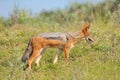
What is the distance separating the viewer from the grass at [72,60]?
880 cm

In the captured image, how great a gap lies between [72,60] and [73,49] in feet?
2.35

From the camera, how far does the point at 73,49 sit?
11531 mm

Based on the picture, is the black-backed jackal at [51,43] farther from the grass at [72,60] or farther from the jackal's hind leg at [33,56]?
the grass at [72,60]

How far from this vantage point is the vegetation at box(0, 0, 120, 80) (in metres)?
9.05

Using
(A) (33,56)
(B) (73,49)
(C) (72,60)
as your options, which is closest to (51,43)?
(A) (33,56)

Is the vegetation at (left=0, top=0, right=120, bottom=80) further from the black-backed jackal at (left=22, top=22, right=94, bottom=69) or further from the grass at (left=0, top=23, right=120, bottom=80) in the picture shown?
the black-backed jackal at (left=22, top=22, right=94, bottom=69)

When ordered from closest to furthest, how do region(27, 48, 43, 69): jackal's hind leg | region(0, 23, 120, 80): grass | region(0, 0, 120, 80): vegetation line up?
region(0, 23, 120, 80): grass, region(0, 0, 120, 80): vegetation, region(27, 48, 43, 69): jackal's hind leg

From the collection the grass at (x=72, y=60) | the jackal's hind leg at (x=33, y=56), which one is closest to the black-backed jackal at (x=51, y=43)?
the jackal's hind leg at (x=33, y=56)

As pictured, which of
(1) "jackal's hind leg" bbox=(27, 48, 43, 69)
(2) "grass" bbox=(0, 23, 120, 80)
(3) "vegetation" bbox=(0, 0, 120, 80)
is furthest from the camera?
(1) "jackal's hind leg" bbox=(27, 48, 43, 69)

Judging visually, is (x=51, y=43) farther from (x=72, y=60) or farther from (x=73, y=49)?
(x=73, y=49)

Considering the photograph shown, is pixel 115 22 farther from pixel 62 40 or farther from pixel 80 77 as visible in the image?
pixel 80 77

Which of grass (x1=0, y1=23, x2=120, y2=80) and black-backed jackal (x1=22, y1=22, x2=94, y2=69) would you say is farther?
black-backed jackal (x1=22, y1=22, x2=94, y2=69)

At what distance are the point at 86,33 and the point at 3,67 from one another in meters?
2.12

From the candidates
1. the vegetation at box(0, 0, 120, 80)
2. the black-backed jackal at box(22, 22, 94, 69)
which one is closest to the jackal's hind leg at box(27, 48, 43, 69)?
the black-backed jackal at box(22, 22, 94, 69)
